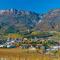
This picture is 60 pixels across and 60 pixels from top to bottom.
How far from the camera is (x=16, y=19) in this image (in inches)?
3767

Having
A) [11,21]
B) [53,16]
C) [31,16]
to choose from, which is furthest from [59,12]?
[11,21]

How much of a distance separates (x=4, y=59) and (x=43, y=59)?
3.25 ft

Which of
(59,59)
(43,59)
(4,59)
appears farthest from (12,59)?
(59,59)

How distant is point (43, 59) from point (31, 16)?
94.3 m

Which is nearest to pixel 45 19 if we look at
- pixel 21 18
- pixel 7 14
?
pixel 21 18

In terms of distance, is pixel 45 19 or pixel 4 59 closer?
pixel 4 59

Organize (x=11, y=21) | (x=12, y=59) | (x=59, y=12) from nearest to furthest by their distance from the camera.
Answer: (x=12, y=59)
(x=11, y=21)
(x=59, y=12)

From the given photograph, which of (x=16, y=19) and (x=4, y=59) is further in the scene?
(x=16, y=19)

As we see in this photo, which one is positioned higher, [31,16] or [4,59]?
[31,16]

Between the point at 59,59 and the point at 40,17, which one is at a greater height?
the point at 40,17

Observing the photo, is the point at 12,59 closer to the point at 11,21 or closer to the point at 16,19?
the point at 11,21

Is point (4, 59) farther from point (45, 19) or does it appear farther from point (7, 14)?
point (7, 14)

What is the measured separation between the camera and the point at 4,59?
6.15 m

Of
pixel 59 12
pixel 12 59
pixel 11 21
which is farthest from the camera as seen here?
pixel 59 12
